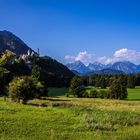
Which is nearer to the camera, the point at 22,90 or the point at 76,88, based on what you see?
the point at 22,90

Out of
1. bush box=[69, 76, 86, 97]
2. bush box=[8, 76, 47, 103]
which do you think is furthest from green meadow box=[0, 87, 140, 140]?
bush box=[69, 76, 86, 97]

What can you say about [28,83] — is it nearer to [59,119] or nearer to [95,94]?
[59,119]

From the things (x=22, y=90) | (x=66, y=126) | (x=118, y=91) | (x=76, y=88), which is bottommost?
(x=66, y=126)

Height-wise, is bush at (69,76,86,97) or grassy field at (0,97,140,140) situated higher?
bush at (69,76,86,97)

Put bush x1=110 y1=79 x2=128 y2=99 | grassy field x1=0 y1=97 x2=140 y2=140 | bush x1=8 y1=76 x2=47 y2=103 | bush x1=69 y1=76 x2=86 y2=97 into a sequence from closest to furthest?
grassy field x1=0 y1=97 x2=140 y2=140, bush x1=8 y1=76 x2=47 y2=103, bush x1=110 y1=79 x2=128 y2=99, bush x1=69 y1=76 x2=86 y2=97

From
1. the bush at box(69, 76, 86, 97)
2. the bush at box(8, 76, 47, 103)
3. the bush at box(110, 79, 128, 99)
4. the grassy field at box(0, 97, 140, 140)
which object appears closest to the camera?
the grassy field at box(0, 97, 140, 140)

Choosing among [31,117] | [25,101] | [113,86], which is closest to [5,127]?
[31,117]

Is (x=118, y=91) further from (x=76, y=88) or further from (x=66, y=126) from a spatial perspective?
(x=66, y=126)

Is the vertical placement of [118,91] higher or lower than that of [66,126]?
higher

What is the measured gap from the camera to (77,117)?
32.2m

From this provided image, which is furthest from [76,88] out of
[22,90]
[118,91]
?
[22,90]

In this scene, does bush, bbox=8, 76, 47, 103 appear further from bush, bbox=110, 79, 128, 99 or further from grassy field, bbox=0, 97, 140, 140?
bush, bbox=110, 79, 128, 99

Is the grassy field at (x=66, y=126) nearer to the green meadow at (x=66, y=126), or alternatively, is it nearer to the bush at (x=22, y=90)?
the green meadow at (x=66, y=126)

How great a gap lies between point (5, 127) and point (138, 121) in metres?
12.3
